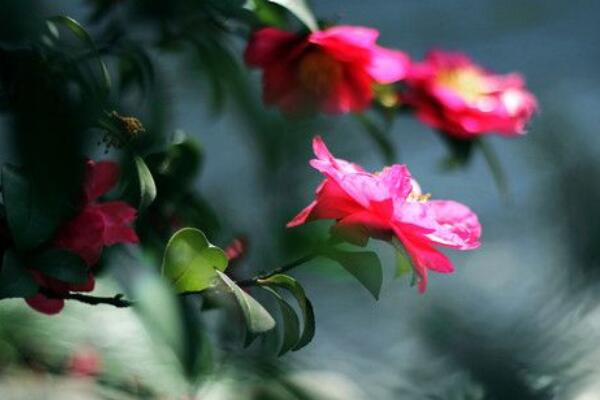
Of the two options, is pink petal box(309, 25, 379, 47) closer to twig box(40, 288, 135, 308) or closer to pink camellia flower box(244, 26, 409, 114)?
pink camellia flower box(244, 26, 409, 114)

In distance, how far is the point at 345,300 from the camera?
2.34 ft

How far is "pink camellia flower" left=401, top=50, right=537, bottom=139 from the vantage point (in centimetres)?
104

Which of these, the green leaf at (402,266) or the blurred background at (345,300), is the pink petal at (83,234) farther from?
the green leaf at (402,266)

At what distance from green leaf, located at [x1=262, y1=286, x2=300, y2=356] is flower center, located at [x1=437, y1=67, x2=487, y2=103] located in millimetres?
530

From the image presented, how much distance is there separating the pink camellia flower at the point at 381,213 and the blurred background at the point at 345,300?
0.06 feet

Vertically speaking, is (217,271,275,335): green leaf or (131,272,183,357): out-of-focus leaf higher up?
(217,271,275,335): green leaf

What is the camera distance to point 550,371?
0.51 meters

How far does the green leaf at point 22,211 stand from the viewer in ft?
1.67

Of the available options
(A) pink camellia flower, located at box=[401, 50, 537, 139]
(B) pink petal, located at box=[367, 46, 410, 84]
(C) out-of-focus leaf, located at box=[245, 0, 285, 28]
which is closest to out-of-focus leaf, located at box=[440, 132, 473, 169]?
(A) pink camellia flower, located at box=[401, 50, 537, 139]

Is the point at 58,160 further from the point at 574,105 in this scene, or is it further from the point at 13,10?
the point at 574,105

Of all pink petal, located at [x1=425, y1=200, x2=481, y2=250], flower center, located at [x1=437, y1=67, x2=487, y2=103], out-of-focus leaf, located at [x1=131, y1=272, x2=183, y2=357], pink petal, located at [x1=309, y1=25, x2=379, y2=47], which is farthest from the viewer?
flower center, located at [x1=437, y1=67, x2=487, y2=103]

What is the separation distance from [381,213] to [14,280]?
177 mm

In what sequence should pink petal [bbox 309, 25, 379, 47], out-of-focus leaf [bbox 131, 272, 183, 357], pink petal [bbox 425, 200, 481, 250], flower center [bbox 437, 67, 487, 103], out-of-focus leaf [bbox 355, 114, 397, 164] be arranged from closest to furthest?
1. out-of-focus leaf [bbox 131, 272, 183, 357]
2. pink petal [bbox 425, 200, 481, 250]
3. pink petal [bbox 309, 25, 379, 47]
4. out-of-focus leaf [bbox 355, 114, 397, 164]
5. flower center [bbox 437, 67, 487, 103]

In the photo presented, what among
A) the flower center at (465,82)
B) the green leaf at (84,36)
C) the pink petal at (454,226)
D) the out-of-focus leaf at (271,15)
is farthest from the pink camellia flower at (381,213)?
the flower center at (465,82)
